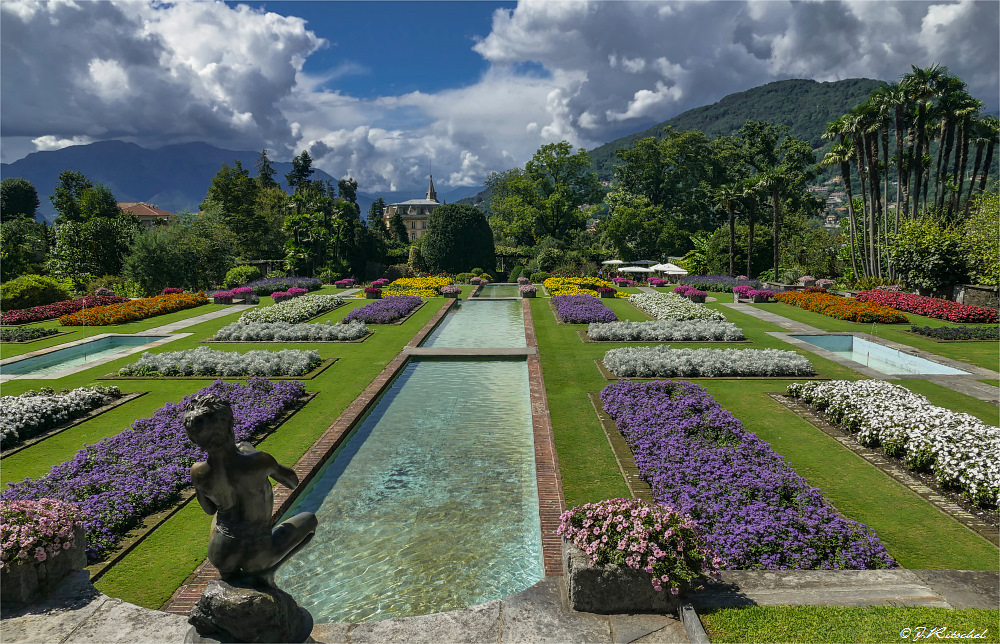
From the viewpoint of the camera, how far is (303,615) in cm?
432

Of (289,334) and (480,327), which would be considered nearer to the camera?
(289,334)

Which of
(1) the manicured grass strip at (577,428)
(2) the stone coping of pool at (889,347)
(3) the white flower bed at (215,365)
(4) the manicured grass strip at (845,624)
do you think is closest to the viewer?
(4) the manicured grass strip at (845,624)

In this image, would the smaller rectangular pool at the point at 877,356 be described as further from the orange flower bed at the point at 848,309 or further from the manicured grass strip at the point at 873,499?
the manicured grass strip at the point at 873,499

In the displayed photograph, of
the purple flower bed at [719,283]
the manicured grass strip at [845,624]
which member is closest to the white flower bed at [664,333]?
the manicured grass strip at [845,624]

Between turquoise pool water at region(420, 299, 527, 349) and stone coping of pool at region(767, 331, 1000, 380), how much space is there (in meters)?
9.19

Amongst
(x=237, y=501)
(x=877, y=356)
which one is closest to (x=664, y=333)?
(x=877, y=356)

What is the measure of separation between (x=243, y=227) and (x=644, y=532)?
63370mm

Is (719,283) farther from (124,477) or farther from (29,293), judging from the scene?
(29,293)

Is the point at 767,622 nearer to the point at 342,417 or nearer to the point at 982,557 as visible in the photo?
the point at 982,557

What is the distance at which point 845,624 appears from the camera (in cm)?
445

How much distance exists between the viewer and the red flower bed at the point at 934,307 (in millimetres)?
21897

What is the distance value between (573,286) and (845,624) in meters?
31.0

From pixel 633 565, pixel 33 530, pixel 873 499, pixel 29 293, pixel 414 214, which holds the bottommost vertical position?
pixel 873 499

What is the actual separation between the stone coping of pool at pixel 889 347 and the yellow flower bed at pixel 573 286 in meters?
14.5
